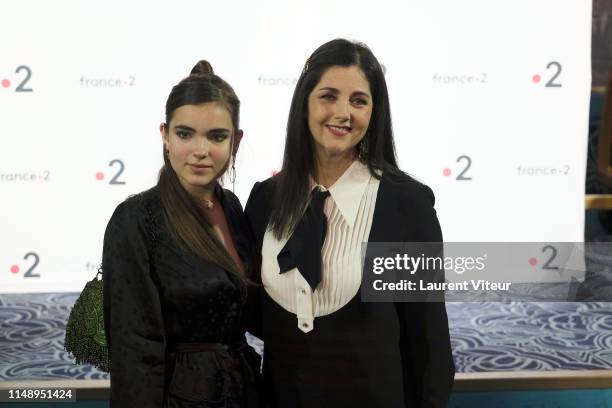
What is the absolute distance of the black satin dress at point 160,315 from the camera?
1356 millimetres

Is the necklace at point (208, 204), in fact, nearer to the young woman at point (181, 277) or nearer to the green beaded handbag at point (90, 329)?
the young woman at point (181, 277)

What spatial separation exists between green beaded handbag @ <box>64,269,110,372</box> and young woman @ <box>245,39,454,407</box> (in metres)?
0.64

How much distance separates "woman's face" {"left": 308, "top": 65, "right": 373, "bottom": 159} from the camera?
147cm

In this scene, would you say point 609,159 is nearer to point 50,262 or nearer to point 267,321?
point 267,321

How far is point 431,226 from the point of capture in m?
1.51

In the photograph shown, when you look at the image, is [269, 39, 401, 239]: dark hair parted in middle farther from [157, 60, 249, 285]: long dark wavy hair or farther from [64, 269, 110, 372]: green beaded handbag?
[64, 269, 110, 372]: green beaded handbag

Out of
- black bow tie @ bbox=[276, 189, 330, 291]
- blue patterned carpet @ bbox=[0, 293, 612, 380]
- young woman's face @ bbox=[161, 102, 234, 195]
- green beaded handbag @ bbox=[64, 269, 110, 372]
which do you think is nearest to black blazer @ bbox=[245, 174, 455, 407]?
black bow tie @ bbox=[276, 189, 330, 291]

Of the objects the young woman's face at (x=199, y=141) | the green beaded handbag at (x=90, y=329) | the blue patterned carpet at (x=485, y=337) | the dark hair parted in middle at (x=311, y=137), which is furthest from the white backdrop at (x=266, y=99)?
the young woman's face at (x=199, y=141)

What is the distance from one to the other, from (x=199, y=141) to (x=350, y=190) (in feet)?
1.22

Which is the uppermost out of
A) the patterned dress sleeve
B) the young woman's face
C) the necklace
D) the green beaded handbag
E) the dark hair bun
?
the dark hair bun

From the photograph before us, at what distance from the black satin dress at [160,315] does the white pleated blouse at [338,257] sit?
14 cm

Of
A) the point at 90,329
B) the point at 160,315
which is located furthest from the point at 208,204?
the point at 90,329

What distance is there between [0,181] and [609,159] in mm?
3254

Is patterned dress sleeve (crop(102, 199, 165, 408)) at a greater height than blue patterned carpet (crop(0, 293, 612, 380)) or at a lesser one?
greater
